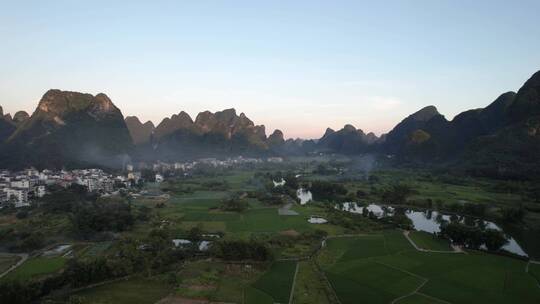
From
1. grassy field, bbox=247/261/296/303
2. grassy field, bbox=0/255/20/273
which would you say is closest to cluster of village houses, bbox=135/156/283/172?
grassy field, bbox=0/255/20/273

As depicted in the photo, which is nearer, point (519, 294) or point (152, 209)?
point (519, 294)

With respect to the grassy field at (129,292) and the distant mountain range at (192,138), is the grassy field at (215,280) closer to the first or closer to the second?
the grassy field at (129,292)

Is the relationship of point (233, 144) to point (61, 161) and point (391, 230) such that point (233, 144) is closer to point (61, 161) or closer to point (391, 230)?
point (61, 161)

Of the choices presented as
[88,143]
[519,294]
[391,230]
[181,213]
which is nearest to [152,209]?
[181,213]

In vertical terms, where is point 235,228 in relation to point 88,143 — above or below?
below

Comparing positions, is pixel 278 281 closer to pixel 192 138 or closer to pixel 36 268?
pixel 36 268

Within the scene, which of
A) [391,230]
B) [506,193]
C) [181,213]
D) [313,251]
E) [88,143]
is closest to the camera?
[313,251]

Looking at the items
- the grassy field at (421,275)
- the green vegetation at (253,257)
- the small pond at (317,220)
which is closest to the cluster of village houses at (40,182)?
the green vegetation at (253,257)
